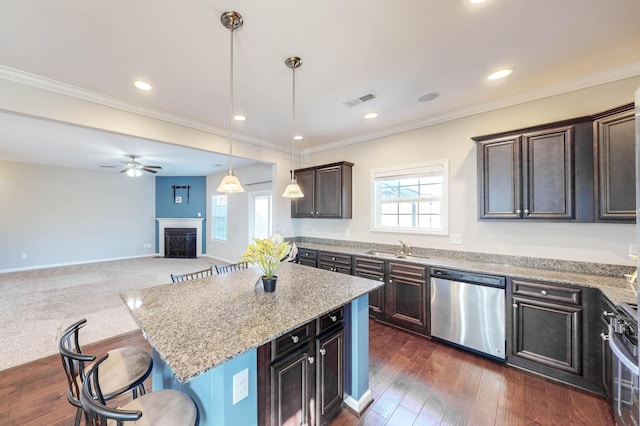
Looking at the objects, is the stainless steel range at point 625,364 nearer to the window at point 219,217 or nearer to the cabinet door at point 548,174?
the cabinet door at point 548,174

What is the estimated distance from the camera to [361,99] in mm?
2852

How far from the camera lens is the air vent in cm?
276

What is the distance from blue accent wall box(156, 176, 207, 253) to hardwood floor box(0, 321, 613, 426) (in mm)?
6144

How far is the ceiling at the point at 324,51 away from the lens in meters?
1.60

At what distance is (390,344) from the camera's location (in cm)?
281

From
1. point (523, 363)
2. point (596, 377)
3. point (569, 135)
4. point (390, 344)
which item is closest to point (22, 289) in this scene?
point (390, 344)

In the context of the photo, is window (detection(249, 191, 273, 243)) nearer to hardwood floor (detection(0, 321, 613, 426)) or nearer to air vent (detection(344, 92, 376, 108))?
air vent (detection(344, 92, 376, 108))

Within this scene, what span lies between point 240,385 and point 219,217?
23.7 feet

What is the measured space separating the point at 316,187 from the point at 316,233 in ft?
3.29

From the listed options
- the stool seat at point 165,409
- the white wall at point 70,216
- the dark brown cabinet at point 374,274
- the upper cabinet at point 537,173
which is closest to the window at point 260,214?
the dark brown cabinet at point 374,274

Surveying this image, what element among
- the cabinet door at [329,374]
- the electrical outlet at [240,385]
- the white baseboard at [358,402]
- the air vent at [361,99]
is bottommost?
the white baseboard at [358,402]

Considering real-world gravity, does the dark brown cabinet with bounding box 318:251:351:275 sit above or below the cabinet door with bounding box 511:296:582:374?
above

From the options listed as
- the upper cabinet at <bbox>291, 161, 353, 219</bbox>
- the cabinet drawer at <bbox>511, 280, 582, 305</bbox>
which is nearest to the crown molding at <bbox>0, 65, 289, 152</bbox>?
the upper cabinet at <bbox>291, 161, 353, 219</bbox>

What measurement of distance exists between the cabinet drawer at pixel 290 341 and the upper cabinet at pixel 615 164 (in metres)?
2.78
